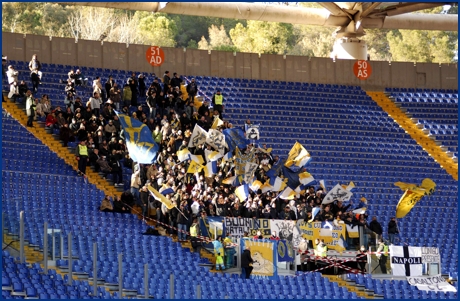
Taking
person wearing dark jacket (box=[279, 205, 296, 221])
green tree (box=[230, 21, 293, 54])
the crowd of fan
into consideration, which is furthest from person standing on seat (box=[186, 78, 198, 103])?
green tree (box=[230, 21, 293, 54])

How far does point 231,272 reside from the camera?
92.9 feet

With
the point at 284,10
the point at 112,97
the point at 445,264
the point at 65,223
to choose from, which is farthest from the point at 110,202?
the point at 284,10

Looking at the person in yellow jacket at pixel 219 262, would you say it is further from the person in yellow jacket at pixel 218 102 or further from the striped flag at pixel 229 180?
the person in yellow jacket at pixel 218 102

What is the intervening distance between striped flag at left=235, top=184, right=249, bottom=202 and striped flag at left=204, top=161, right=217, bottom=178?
953mm

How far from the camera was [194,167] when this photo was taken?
31.4 meters

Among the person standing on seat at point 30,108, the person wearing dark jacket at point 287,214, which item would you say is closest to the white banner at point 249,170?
the person wearing dark jacket at point 287,214

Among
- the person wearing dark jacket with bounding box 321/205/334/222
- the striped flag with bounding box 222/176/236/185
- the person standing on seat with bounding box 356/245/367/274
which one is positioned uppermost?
the striped flag with bounding box 222/176/236/185

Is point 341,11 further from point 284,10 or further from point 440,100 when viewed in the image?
point 440,100

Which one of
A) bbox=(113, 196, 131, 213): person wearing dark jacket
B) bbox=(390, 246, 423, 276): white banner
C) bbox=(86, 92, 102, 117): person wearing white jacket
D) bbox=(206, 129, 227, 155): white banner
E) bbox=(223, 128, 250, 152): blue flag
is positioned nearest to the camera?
bbox=(390, 246, 423, 276): white banner

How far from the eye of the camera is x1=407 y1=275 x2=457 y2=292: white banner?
2938 cm

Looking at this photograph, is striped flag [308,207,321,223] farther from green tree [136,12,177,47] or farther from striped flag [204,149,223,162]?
green tree [136,12,177,47]

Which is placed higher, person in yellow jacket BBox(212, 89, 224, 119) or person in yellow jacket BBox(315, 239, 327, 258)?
person in yellow jacket BBox(212, 89, 224, 119)

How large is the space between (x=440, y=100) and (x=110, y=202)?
1856cm

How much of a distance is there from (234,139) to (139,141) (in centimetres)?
310
